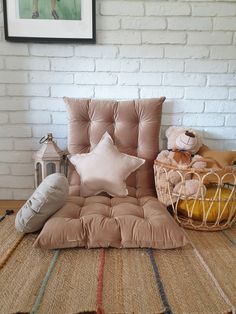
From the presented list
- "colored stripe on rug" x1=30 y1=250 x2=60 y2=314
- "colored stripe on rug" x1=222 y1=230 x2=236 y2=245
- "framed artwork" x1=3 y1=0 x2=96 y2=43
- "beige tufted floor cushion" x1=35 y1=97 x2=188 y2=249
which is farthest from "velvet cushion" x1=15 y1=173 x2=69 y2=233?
"framed artwork" x1=3 y1=0 x2=96 y2=43

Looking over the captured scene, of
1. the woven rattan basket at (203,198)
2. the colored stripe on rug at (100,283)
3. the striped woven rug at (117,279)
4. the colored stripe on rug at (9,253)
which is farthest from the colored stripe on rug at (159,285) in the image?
the colored stripe on rug at (9,253)

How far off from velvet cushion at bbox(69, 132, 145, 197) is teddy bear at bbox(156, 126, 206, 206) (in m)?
0.17

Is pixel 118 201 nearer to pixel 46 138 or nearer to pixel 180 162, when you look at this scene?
pixel 180 162

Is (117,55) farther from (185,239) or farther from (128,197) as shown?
(185,239)

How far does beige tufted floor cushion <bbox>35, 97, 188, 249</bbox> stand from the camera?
1026mm

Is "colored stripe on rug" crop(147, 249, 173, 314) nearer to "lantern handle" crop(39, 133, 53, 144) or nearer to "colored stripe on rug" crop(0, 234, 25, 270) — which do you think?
"colored stripe on rug" crop(0, 234, 25, 270)

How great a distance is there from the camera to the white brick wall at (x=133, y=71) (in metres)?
1.49

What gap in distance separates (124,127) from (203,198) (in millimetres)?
530

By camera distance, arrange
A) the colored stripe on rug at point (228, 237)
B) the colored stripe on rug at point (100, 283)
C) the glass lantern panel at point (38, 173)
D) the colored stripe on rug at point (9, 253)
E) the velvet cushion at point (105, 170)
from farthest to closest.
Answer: the glass lantern panel at point (38, 173) < the velvet cushion at point (105, 170) < the colored stripe on rug at point (228, 237) < the colored stripe on rug at point (9, 253) < the colored stripe on rug at point (100, 283)

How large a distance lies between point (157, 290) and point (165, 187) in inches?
20.6

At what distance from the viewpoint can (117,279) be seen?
0.89 m

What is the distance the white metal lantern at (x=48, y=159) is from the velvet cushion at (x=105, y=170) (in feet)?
0.32

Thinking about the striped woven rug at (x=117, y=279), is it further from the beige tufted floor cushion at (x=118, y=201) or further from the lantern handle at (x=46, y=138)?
the lantern handle at (x=46, y=138)

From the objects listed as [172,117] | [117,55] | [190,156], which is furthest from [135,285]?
[117,55]
